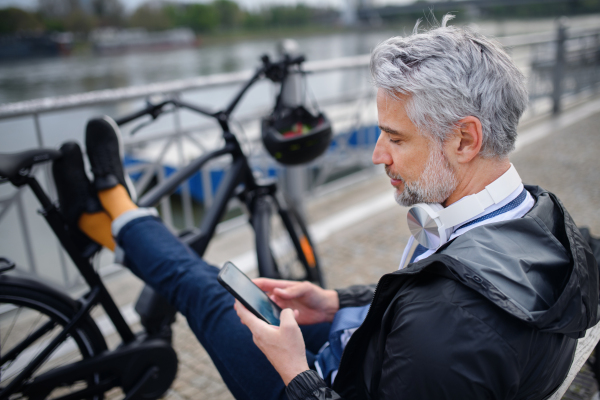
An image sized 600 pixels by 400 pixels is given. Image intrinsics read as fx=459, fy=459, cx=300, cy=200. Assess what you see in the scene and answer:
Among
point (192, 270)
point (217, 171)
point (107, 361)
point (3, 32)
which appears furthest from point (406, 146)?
point (3, 32)

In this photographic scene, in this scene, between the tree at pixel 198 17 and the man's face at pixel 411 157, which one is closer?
the man's face at pixel 411 157

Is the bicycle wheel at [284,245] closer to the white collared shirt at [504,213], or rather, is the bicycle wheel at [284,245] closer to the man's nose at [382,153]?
the man's nose at [382,153]

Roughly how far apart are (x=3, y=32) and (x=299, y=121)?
1207 cm

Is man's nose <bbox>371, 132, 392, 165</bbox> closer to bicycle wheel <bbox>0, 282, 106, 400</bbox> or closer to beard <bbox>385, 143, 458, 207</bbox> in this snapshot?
beard <bbox>385, 143, 458, 207</bbox>

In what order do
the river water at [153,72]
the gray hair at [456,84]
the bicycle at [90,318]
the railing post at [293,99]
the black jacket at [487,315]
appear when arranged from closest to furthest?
the black jacket at [487,315]
the gray hair at [456,84]
the bicycle at [90,318]
the river water at [153,72]
the railing post at [293,99]

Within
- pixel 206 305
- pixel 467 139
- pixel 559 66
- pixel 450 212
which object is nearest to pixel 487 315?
pixel 450 212

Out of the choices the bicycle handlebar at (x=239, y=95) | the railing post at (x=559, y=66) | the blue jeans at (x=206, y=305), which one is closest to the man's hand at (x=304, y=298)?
the blue jeans at (x=206, y=305)

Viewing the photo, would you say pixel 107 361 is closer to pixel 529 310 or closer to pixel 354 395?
pixel 354 395

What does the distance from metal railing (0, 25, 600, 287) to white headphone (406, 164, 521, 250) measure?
548mm

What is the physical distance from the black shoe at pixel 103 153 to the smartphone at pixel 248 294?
0.69 metres

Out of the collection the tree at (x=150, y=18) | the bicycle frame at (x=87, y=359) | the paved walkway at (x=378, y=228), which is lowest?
the paved walkway at (x=378, y=228)

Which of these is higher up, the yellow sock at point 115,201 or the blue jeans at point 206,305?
the yellow sock at point 115,201

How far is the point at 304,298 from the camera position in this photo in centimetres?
147

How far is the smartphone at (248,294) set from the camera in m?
1.22
